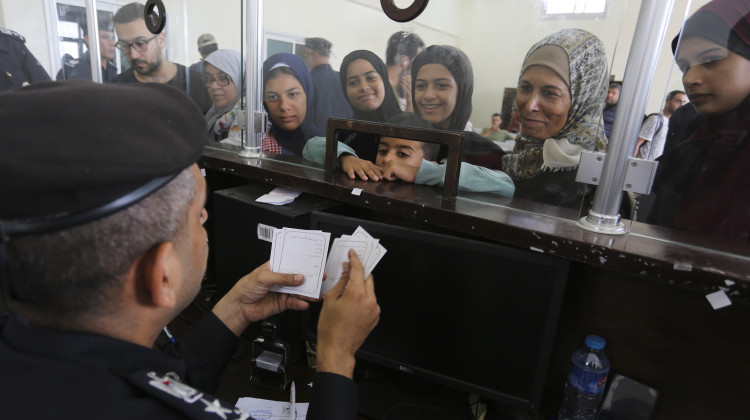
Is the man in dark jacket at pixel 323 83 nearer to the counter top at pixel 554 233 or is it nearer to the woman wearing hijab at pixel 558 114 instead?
the counter top at pixel 554 233

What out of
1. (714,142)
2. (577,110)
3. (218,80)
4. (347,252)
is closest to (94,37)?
(218,80)

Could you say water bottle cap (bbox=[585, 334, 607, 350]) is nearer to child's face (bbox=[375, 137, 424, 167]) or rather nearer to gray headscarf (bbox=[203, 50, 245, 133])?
child's face (bbox=[375, 137, 424, 167])

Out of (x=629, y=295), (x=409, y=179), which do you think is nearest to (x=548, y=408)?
(x=629, y=295)

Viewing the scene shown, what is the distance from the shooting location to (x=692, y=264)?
2.08ft

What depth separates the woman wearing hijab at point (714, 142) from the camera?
0.92m

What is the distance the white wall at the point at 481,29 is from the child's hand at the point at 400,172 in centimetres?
24

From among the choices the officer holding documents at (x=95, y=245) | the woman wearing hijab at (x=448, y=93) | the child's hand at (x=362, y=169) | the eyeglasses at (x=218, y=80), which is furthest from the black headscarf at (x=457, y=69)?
the eyeglasses at (x=218, y=80)

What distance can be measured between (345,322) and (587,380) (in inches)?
19.9

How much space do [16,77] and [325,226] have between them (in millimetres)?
2792

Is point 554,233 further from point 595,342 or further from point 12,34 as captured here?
point 12,34

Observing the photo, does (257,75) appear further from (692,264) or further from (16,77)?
(16,77)

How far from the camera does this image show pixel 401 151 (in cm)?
115

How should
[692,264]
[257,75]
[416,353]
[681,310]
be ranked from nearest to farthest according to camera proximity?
[692,264] < [681,310] < [416,353] < [257,75]

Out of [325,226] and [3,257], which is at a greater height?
[3,257]
